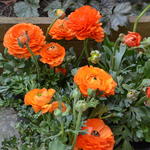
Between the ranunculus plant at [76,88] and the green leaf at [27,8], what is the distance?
0.20 meters

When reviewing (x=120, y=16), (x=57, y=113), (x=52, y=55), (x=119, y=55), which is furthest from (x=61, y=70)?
(x=57, y=113)

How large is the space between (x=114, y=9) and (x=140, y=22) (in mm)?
131

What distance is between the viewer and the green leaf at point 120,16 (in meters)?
1.37

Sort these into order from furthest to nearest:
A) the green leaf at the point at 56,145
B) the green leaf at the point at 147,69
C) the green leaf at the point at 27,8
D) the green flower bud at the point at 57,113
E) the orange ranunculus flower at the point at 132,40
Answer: the green leaf at the point at 27,8, the green leaf at the point at 147,69, the orange ranunculus flower at the point at 132,40, the green leaf at the point at 56,145, the green flower bud at the point at 57,113

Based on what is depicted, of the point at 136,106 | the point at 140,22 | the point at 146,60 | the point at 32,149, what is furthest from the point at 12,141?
the point at 140,22

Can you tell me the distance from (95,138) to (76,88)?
0.17 m

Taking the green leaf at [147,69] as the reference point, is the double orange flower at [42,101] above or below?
below

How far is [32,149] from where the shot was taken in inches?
41.0

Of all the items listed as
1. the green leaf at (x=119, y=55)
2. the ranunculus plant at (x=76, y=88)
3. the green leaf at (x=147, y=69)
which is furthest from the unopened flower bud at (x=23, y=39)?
the green leaf at (x=147, y=69)

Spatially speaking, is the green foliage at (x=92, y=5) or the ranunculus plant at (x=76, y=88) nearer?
the ranunculus plant at (x=76, y=88)

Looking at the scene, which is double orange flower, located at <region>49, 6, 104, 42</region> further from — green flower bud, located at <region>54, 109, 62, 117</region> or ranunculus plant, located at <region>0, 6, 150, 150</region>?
green flower bud, located at <region>54, 109, 62, 117</region>

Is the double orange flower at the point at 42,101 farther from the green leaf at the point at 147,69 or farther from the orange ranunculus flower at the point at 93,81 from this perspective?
the green leaf at the point at 147,69

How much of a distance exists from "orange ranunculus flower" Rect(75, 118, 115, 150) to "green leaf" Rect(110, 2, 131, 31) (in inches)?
18.1

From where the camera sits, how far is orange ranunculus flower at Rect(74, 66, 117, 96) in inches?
41.1
